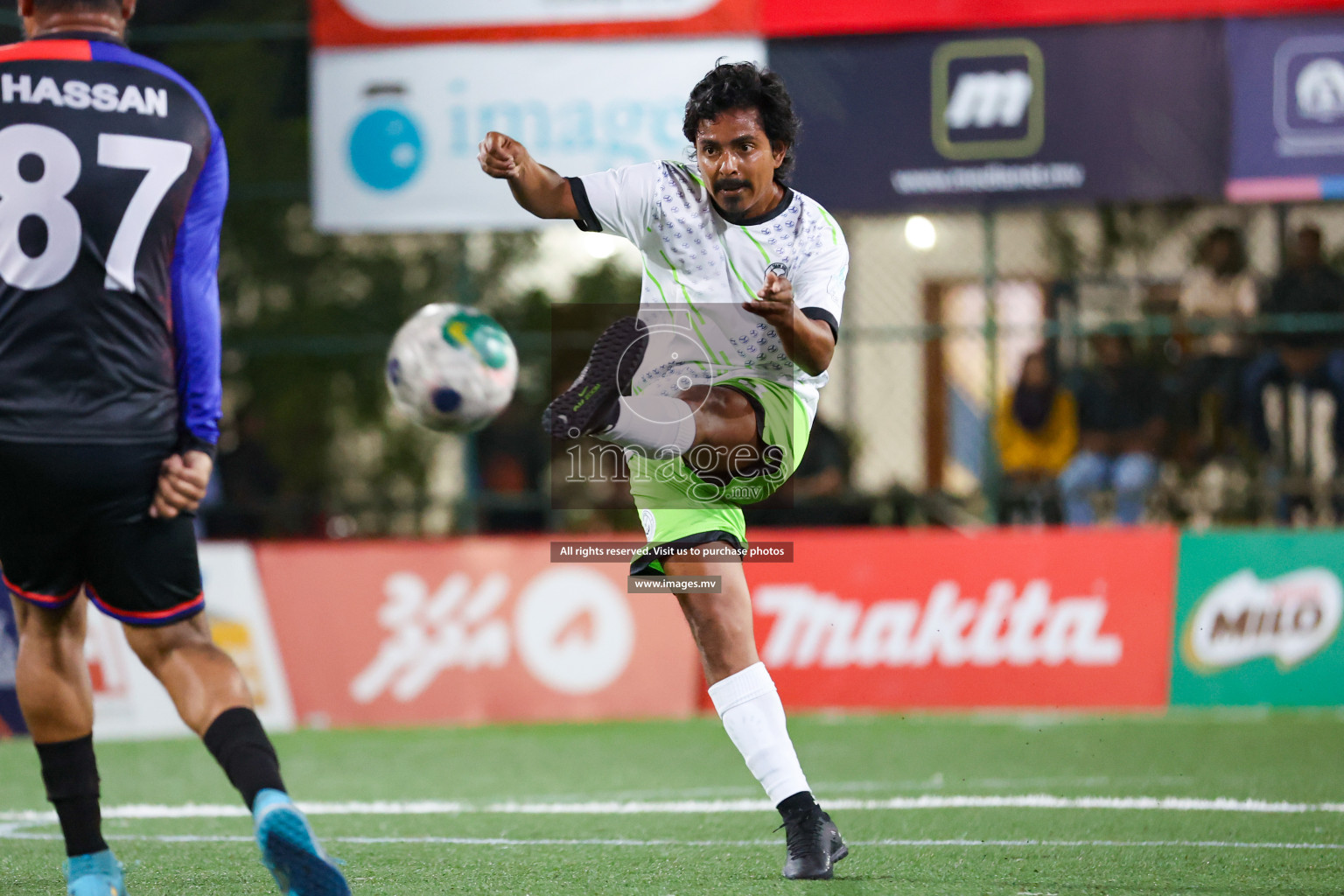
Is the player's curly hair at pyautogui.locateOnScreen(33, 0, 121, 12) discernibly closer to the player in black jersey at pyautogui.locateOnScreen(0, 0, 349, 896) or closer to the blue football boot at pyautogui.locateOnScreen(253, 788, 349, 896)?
the player in black jersey at pyautogui.locateOnScreen(0, 0, 349, 896)

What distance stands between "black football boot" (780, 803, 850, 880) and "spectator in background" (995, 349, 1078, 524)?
6557 mm

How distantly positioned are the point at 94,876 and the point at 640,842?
189 centimetres

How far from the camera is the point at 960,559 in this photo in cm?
951

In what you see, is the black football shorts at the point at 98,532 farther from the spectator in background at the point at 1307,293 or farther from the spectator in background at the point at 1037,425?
the spectator in background at the point at 1307,293

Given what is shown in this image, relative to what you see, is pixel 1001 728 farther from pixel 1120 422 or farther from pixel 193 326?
pixel 193 326

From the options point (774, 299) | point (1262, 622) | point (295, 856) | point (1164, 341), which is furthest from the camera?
point (1164, 341)

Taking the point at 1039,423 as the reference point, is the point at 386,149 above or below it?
above

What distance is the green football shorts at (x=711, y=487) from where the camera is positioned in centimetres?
460

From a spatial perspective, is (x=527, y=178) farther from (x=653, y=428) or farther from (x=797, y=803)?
(x=797, y=803)

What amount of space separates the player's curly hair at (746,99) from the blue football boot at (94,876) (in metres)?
2.59

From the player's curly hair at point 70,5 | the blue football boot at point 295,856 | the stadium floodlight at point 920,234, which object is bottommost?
the blue football boot at point 295,856

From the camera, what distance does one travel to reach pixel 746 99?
455 cm

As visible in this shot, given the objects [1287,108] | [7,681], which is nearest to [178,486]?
[7,681]

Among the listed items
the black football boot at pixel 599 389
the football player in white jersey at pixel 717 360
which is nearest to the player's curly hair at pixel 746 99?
the football player in white jersey at pixel 717 360
